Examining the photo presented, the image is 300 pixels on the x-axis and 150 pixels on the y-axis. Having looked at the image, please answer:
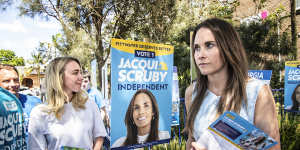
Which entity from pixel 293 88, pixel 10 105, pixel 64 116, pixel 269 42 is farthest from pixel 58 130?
pixel 269 42

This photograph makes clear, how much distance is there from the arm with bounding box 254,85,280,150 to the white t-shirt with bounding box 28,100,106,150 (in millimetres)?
1549

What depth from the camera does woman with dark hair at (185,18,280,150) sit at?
141 centimetres

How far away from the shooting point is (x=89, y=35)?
979cm

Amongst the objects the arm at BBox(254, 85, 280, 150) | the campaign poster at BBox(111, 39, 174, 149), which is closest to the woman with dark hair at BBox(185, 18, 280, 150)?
the arm at BBox(254, 85, 280, 150)

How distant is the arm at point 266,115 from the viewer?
138 cm

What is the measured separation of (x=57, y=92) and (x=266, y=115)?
1.80 meters

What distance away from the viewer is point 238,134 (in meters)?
1.26

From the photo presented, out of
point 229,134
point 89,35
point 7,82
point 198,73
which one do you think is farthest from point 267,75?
point 89,35

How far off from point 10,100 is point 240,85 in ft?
4.45

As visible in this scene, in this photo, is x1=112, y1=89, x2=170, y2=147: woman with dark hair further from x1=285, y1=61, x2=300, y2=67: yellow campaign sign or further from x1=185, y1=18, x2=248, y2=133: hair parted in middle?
x1=285, y1=61, x2=300, y2=67: yellow campaign sign

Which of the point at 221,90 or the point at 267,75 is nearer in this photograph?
the point at 221,90

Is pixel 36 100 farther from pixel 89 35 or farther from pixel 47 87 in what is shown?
pixel 89 35

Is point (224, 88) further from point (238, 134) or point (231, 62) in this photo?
point (238, 134)

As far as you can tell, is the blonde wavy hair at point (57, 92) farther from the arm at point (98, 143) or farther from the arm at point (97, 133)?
the arm at point (98, 143)
